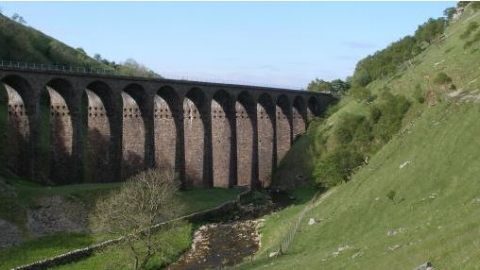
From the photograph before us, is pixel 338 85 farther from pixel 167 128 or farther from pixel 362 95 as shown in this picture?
pixel 167 128

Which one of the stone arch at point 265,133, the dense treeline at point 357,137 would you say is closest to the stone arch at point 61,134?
the dense treeline at point 357,137

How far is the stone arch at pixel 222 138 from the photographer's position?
94875 mm

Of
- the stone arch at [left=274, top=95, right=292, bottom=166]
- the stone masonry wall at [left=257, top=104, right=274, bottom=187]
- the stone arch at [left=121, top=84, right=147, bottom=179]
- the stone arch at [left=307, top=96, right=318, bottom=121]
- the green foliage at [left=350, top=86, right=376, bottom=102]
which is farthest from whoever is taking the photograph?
the stone arch at [left=307, top=96, right=318, bottom=121]

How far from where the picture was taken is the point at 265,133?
112m

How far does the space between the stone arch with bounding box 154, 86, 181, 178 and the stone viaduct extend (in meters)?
0.15

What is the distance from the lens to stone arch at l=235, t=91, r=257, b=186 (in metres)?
102

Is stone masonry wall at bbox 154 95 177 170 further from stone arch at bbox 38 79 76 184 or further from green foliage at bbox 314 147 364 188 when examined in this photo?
green foliage at bbox 314 147 364 188

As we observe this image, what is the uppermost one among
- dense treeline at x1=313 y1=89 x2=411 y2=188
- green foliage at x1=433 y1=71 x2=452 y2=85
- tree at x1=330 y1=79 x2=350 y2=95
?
tree at x1=330 y1=79 x2=350 y2=95

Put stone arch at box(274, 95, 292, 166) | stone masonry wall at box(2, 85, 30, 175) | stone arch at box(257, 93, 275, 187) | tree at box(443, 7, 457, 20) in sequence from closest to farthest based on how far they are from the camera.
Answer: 1. stone masonry wall at box(2, 85, 30, 175)
2. stone arch at box(257, 93, 275, 187)
3. stone arch at box(274, 95, 292, 166)
4. tree at box(443, 7, 457, 20)

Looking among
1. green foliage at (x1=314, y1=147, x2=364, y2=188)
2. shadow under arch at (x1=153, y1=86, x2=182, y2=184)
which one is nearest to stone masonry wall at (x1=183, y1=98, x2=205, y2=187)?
shadow under arch at (x1=153, y1=86, x2=182, y2=184)

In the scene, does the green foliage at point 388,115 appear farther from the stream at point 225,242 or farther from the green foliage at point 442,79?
the stream at point 225,242

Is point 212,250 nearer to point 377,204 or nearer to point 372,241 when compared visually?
point 377,204

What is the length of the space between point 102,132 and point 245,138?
119 feet

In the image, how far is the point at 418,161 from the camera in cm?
4053
